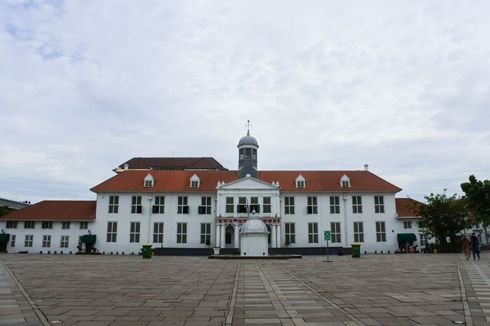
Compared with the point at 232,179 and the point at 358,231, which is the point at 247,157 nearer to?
the point at 232,179

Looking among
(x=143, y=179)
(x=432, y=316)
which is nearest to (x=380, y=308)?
(x=432, y=316)

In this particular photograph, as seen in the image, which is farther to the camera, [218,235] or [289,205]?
[289,205]

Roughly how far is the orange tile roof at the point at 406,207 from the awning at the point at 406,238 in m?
2.52

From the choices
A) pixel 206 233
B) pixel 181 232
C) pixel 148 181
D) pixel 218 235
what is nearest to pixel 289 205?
pixel 218 235

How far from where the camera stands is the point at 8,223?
54719 mm

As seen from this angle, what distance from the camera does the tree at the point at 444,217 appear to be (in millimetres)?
47156

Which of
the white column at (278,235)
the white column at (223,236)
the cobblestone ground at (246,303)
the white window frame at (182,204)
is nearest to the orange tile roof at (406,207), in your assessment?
the white column at (278,235)

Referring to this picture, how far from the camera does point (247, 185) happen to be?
178 ft

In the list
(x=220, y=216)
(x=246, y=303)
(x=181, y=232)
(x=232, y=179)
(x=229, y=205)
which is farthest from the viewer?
(x=232, y=179)

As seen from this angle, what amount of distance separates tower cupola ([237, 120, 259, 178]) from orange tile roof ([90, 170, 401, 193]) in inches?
74.5

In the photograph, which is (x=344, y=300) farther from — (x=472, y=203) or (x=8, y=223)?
(x=8, y=223)

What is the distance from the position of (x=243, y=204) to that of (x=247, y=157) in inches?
290

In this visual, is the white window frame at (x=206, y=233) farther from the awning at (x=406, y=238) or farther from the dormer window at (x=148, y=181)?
the awning at (x=406, y=238)

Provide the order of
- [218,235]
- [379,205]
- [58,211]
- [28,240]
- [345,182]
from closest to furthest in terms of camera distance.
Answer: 1. [218,235]
2. [28,240]
3. [379,205]
4. [58,211]
5. [345,182]
